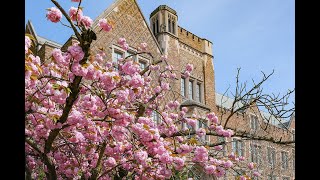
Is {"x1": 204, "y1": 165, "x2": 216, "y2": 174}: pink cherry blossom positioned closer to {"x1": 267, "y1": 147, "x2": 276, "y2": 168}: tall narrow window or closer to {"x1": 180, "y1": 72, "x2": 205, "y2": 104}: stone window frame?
{"x1": 180, "y1": 72, "x2": 205, "y2": 104}: stone window frame

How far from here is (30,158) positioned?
5.93 m

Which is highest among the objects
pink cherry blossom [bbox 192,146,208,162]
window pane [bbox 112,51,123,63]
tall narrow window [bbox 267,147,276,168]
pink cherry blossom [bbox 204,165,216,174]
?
window pane [bbox 112,51,123,63]

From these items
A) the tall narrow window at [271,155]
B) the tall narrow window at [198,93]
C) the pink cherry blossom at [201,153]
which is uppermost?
the tall narrow window at [198,93]

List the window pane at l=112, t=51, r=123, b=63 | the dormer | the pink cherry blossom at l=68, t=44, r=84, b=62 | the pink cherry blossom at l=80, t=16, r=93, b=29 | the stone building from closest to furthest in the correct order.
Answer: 1. the pink cherry blossom at l=68, t=44, r=84, b=62
2. the pink cherry blossom at l=80, t=16, r=93, b=29
3. the window pane at l=112, t=51, r=123, b=63
4. the stone building
5. the dormer

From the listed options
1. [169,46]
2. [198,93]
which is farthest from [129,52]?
[198,93]

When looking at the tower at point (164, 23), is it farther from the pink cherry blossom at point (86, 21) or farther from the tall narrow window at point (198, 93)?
the pink cherry blossom at point (86, 21)

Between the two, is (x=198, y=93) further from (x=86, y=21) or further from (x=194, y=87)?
(x=86, y=21)

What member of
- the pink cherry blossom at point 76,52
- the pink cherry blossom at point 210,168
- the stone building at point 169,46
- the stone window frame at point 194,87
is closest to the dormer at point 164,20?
the stone building at point 169,46

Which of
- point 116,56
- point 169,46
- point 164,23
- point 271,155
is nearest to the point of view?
point 116,56

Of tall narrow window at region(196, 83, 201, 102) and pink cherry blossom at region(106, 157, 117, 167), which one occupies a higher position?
tall narrow window at region(196, 83, 201, 102)

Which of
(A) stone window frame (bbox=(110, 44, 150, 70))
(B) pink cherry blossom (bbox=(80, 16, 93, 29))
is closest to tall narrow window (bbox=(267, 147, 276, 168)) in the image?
(A) stone window frame (bbox=(110, 44, 150, 70))

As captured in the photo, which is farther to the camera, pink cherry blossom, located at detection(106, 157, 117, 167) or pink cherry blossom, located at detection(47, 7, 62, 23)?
pink cherry blossom, located at detection(106, 157, 117, 167)
